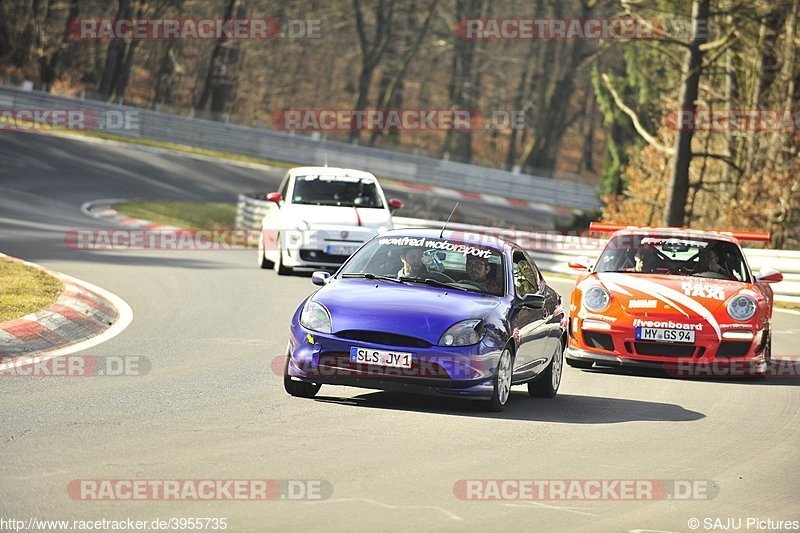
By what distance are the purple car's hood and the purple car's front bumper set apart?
0.40 feet

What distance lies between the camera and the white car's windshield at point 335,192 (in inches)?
883

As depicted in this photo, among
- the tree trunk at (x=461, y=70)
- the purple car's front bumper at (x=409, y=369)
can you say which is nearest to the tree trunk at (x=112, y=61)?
the tree trunk at (x=461, y=70)

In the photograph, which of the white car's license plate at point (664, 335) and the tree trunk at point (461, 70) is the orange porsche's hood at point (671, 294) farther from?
the tree trunk at point (461, 70)

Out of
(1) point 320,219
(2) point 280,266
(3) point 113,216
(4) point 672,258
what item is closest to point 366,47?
(3) point 113,216

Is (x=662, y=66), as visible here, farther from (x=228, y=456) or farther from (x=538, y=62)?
(x=538, y=62)

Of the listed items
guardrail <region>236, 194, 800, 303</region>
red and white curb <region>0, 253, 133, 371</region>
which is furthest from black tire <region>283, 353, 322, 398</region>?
guardrail <region>236, 194, 800, 303</region>

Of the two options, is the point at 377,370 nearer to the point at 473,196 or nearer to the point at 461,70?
the point at 473,196

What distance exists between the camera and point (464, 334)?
9.90 m

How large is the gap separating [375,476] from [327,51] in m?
76.4

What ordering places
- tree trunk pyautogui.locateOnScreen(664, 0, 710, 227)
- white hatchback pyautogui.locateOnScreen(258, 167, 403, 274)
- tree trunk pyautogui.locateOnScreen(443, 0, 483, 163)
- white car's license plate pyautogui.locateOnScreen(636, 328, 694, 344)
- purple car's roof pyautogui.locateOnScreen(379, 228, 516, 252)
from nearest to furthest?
purple car's roof pyautogui.locateOnScreen(379, 228, 516, 252) < white car's license plate pyautogui.locateOnScreen(636, 328, 694, 344) < white hatchback pyautogui.locateOnScreen(258, 167, 403, 274) < tree trunk pyautogui.locateOnScreen(664, 0, 710, 227) < tree trunk pyautogui.locateOnScreen(443, 0, 483, 163)

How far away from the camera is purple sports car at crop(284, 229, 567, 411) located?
9758mm

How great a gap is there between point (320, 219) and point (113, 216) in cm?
1264

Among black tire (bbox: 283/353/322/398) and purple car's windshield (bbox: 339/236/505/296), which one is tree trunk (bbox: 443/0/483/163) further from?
black tire (bbox: 283/353/322/398)

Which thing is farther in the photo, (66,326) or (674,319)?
(674,319)
